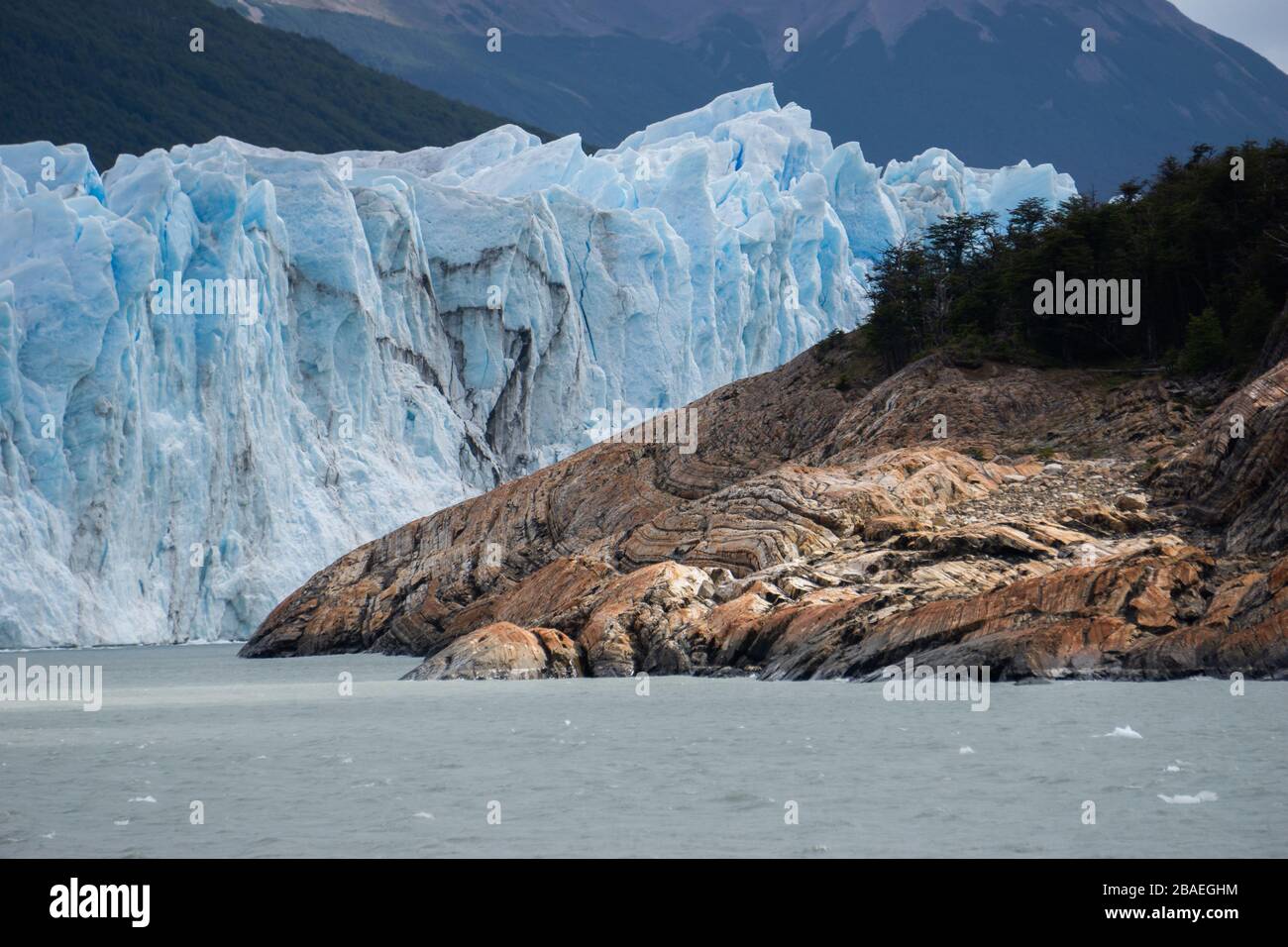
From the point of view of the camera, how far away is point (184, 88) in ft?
386

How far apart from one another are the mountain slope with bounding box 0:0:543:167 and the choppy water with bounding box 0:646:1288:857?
84.9m

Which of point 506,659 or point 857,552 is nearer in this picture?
point 506,659

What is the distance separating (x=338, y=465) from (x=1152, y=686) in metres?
36.8

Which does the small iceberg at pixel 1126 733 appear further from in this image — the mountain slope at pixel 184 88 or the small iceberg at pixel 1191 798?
the mountain slope at pixel 184 88

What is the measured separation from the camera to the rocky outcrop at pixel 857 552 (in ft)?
91.4

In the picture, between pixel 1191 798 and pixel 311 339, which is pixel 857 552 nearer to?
pixel 1191 798

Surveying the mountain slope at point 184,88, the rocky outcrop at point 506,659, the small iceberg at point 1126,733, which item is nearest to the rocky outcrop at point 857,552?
the rocky outcrop at point 506,659

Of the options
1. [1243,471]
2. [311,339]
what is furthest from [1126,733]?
[311,339]

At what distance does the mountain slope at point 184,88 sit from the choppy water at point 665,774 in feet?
278

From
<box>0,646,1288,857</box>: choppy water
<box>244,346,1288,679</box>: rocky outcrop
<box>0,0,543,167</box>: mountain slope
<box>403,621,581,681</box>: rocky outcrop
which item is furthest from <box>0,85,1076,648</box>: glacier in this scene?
<box>0,0,543,167</box>: mountain slope

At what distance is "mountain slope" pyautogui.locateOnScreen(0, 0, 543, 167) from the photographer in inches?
4171

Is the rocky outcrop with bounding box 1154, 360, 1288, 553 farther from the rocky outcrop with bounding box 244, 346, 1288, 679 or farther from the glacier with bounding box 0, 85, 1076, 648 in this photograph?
the glacier with bounding box 0, 85, 1076, 648

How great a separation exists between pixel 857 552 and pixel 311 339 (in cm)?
2922
